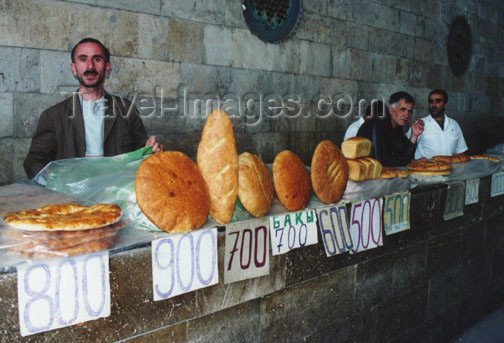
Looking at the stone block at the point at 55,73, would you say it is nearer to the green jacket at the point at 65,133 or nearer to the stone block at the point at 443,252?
the green jacket at the point at 65,133

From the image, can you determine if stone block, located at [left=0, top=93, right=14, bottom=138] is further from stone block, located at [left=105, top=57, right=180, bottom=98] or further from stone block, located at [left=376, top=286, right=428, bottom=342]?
stone block, located at [left=376, top=286, right=428, bottom=342]

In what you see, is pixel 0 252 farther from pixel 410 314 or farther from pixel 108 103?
pixel 410 314


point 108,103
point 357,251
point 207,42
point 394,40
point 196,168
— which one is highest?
point 394,40

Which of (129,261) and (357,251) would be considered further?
(357,251)

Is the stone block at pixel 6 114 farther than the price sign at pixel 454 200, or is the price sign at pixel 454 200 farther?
the stone block at pixel 6 114

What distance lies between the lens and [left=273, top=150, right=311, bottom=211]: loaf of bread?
209 cm

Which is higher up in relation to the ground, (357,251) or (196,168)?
(196,168)

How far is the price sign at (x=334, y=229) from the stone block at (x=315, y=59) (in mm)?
3936

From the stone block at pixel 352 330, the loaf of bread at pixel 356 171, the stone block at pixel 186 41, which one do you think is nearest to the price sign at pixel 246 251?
the stone block at pixel 352 330

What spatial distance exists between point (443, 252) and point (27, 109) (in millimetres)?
3622

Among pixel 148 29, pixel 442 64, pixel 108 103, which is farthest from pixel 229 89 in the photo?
pixel 442 64

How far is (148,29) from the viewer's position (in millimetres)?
4363

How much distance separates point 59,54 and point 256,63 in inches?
92.5

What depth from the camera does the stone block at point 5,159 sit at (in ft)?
12.1
